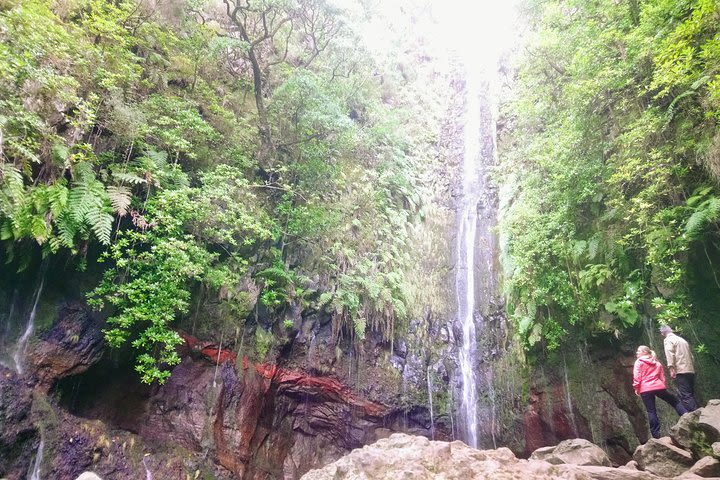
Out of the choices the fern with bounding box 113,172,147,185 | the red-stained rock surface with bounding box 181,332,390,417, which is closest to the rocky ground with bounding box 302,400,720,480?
the red-stained rock surface with bounding box 181,332,390,417

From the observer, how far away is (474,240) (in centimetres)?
1462

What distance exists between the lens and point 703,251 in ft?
21.4

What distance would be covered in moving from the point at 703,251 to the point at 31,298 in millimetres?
11255

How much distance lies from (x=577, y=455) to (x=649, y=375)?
2035 mm

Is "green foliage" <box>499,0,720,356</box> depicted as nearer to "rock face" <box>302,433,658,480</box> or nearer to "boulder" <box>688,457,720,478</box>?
"boulder" <box>688,457,720,478</box>

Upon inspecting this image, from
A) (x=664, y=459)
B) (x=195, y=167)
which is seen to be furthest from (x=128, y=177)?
(x=664, y=459)

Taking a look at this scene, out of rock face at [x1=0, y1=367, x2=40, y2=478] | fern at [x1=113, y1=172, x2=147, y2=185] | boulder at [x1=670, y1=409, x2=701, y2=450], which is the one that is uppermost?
fern at [x1=113, y1=172, x2=147, y2=185]

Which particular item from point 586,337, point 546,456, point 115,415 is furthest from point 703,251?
point 115,415

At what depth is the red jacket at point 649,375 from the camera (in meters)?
6.27

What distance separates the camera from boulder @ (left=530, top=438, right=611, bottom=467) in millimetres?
5305

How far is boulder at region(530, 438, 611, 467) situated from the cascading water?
219 inches

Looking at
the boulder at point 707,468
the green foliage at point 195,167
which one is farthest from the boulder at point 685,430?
the green foliage at point 195,167

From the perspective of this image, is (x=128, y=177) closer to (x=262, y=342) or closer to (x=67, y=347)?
(x=67, y=347)

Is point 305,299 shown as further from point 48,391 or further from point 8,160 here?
point 8,160
